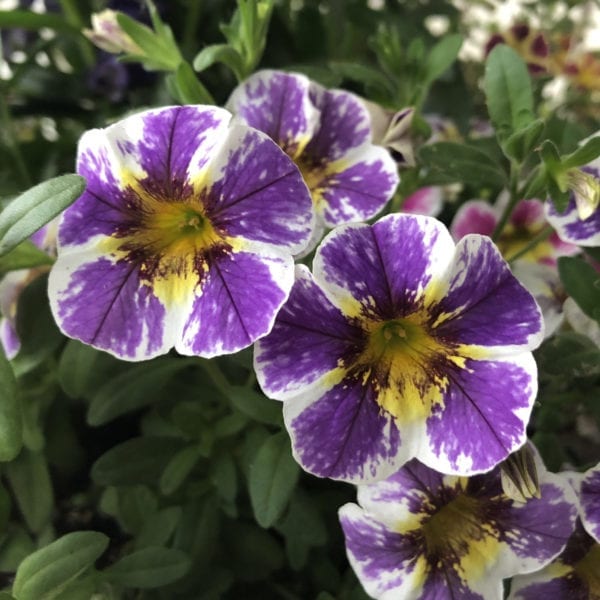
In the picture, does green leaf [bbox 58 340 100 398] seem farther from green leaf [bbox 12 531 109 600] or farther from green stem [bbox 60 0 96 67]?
green stem [bbox 60 0 96 67]

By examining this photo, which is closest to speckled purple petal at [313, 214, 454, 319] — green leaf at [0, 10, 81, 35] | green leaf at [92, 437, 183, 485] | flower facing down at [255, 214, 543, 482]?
flower facing down at [255, 214, 543, 482]

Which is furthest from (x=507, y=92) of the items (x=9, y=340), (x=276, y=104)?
(x=9, y=340)

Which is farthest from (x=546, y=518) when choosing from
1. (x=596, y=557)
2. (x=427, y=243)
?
(x=427, y=243)

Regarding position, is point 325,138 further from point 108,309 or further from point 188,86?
point 108,309

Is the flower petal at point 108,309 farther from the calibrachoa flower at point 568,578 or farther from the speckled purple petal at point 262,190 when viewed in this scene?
the calibrachoa flower at point 568,578

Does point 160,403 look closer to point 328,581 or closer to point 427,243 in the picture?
point 328,581
